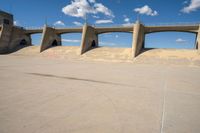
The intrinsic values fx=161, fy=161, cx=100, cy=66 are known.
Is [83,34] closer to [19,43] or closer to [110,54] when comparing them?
[110,54]

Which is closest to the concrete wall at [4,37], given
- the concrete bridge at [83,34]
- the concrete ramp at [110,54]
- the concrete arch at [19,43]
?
the concrete bridge at [83,34]

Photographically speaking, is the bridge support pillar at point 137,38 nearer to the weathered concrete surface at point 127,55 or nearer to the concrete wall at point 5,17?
the weathered concrete surface at point 127,55

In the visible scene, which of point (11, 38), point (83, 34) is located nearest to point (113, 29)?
point (83, 34)

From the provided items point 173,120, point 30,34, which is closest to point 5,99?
point 173,120

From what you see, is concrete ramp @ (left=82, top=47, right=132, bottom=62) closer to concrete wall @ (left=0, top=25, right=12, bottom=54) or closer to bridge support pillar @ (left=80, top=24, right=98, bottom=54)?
bridge support pillar @ (left=80, top=24, right=98, bottom=54)

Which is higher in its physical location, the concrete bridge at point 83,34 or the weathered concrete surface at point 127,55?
the concrete bridge at point 83,34

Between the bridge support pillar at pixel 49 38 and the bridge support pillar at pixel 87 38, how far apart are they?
1012cm

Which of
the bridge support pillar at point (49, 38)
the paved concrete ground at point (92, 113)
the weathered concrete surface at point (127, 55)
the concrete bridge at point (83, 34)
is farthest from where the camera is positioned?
the bridge support pillar at point (49, 38)

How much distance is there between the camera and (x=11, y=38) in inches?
1676

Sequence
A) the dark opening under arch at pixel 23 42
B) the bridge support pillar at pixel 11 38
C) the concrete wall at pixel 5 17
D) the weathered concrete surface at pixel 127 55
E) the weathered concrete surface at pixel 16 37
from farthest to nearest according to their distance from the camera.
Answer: the concrete wall at pixel 5 17, the dark opening under arch at pixel 23 42, the weathered concrete surface at pixel 16 37, the bridge support pillar at pixel 11 38, the weathered concrete surface at pixel 127 55

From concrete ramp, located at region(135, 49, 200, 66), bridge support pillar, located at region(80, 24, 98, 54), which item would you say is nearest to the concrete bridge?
bridge support pillar, located at region(80, 24, 98, 54)

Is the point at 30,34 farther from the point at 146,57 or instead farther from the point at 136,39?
the point at 146,57

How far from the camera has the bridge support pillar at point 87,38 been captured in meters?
34.5

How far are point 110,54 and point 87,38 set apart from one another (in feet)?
25.0
